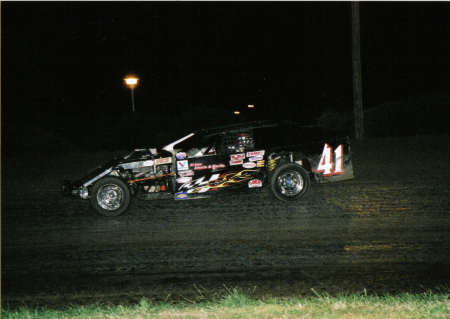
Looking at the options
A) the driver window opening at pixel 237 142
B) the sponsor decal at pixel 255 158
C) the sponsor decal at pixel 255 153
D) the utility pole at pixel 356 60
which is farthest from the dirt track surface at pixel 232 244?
the utility pole at pixel 356 60

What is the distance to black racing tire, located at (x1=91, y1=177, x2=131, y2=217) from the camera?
8023 millimetres

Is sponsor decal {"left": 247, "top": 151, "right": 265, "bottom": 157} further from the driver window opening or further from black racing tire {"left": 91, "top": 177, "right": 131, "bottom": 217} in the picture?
black racing tire {"left": 91, "top": 177, "right": 131, "bottom": 217}

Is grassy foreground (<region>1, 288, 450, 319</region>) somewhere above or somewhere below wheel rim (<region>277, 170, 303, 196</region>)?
below

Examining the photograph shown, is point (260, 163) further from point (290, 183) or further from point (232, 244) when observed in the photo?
point (232, 244)

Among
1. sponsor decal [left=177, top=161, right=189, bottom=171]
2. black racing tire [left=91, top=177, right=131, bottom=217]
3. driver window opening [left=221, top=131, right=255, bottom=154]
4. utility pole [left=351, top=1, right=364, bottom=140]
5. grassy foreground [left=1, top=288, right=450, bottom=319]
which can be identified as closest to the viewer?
grassy foreground [left=1, top=288, right=450, bottom=319]

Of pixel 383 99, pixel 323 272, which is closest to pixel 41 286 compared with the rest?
pixel 323 272

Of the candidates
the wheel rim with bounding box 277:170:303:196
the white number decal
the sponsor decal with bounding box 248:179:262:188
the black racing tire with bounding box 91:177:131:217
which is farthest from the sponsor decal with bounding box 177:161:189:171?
the white number decal

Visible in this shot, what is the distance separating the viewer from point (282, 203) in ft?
28.2

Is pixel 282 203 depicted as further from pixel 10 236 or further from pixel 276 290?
pixel 10 236

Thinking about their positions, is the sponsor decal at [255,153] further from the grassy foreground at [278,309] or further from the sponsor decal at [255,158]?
the grassy foreground at [278,309]

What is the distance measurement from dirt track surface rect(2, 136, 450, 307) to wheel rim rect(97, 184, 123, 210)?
0.27 metres

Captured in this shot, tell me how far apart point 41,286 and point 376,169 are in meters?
9.55

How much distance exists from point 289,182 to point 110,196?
137 inches

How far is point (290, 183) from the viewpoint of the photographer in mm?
8672
